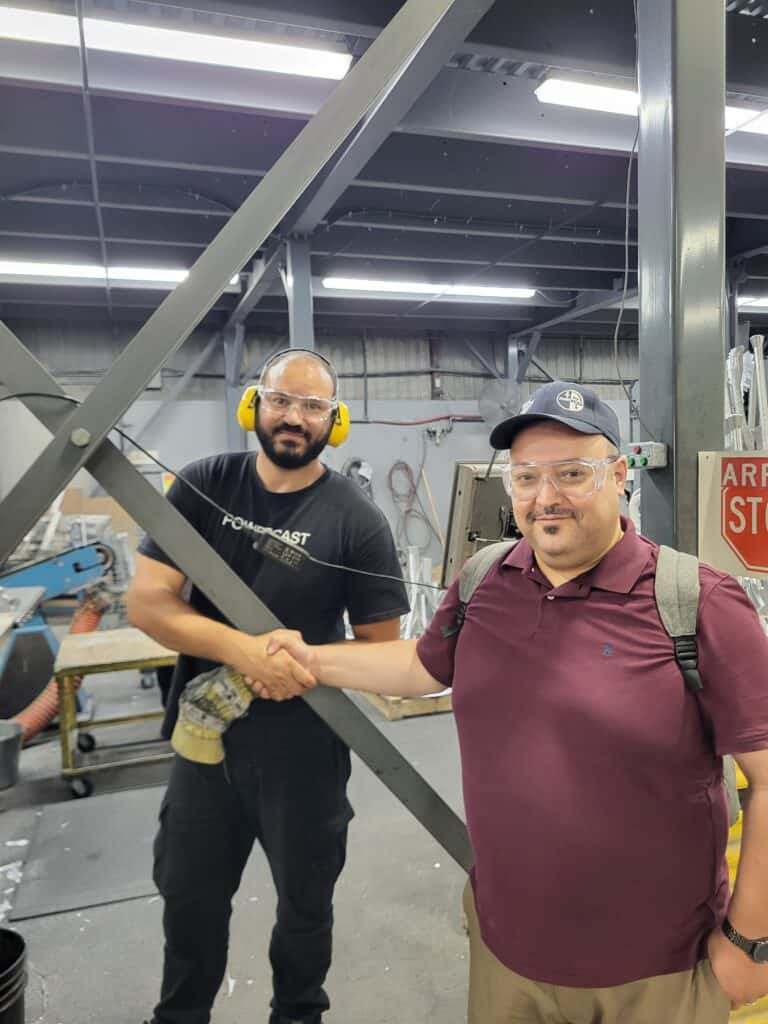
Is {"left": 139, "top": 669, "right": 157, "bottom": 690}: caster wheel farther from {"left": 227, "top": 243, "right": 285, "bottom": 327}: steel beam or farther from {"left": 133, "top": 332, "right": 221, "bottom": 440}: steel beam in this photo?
{"left": 133, "top": 332, "right": 221, "bottom": 440}: steel beam

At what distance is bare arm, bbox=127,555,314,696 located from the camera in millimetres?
1355

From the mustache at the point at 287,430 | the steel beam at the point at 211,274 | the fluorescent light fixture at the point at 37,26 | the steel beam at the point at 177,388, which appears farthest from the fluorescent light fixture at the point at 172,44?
the steel beam at the point at 177,388

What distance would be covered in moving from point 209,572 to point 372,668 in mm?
414

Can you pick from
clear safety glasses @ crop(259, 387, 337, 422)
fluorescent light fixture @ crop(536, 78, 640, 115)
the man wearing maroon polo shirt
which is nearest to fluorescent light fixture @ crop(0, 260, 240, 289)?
fluorescent light fixture @ crop(536, 78, 640, 115)

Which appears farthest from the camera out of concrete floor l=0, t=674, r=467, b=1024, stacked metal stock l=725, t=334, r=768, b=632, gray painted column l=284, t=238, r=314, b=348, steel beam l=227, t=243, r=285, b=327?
steel beam l=227, t=243, r=285, b=327

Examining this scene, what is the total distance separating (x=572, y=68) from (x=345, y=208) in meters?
2.21

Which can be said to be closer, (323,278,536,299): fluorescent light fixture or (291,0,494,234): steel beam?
(291,0,494,234): steel beam

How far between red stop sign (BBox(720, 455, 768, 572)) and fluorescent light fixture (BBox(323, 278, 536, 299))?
5.39m

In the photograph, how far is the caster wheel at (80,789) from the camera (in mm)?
3539

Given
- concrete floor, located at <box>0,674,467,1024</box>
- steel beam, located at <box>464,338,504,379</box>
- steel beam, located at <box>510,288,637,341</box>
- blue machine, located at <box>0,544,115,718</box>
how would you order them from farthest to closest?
steel beam, located at <box>464,338,504,379</box>
steel beam, located at <box>510,288,637,341</box>
blue machine, located at <box>0,544,115,718</box>
concrete floor, located at <box>0,674,467,1024</box>

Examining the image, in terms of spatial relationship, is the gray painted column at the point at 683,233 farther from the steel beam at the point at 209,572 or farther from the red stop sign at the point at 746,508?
the steel beam at the point at 209,572

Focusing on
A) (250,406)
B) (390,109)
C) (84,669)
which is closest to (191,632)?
(250,406)

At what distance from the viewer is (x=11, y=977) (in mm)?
1392

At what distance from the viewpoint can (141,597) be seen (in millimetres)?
1545
